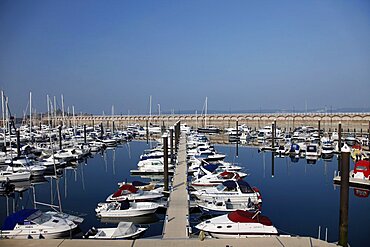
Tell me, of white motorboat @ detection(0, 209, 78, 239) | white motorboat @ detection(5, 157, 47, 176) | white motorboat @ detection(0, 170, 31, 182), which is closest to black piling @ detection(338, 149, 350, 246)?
white motorboat @ detection(0, 209, 78, 239)

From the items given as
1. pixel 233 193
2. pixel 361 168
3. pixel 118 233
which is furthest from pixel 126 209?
pixel 361 168

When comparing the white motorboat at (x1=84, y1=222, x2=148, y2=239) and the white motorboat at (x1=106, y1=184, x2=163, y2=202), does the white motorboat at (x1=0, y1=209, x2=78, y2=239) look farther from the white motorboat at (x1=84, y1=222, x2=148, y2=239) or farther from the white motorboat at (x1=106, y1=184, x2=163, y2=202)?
the white motorboat at (x1=106, y1=184, x2=163, y2=202)

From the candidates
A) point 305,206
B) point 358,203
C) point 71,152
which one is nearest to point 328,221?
point 305,206

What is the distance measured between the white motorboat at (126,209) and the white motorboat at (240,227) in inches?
169

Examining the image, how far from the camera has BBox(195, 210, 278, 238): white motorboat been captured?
1282cm

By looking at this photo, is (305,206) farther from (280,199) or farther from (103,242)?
(103,242)

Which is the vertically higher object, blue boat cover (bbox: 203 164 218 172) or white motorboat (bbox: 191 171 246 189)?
blue boat cover (bbox: 203 164 218 172)

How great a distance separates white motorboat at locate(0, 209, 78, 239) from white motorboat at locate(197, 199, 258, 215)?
648 centimetres

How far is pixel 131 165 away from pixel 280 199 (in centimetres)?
1820

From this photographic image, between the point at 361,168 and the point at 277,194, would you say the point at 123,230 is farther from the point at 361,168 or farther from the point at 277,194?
the point at 361,168

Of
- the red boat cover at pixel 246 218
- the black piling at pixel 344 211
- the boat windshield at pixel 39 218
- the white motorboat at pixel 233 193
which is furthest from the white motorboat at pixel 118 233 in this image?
the black piling at pixel 344 211

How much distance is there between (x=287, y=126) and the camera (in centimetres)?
7138

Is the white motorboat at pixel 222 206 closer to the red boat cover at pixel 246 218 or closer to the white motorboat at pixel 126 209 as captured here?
the white motorboat at pixel 126 209

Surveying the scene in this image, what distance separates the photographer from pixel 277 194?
23.3 meters
